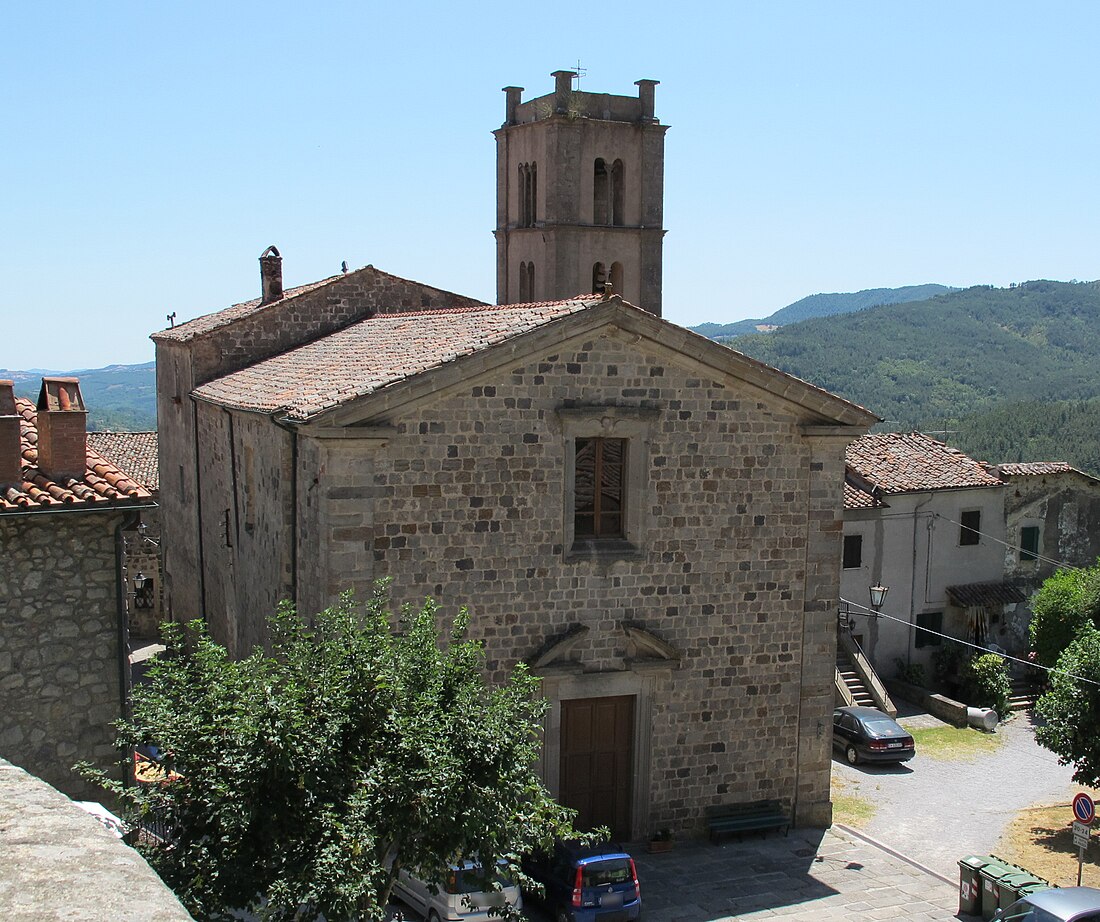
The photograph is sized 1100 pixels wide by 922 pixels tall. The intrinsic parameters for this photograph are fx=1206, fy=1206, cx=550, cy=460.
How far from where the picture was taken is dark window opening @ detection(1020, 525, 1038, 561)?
3312cm

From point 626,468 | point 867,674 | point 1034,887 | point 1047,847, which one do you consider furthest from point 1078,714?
point 626,468

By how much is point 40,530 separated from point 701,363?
9480 millimetres

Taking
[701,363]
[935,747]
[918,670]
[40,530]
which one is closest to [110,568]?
[40,530]

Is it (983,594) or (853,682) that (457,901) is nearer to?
(853,682)

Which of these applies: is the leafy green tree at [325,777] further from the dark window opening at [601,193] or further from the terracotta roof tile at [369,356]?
the dark window opening at [601,193]

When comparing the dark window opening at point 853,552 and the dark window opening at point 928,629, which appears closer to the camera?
the dark window opening at point 853,552

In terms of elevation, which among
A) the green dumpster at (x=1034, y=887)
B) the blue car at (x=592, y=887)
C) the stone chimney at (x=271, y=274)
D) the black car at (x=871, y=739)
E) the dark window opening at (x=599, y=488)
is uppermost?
the stone chimney at (x=271, y=274)

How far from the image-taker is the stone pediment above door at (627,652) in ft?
56.4

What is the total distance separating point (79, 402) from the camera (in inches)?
514

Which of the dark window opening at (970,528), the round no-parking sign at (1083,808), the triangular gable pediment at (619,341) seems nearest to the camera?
the triangular gable pediment at (619,341)

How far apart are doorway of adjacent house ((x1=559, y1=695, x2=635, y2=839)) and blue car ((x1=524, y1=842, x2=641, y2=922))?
2.28m

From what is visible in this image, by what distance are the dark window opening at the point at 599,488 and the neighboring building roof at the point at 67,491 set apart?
674 centimetres

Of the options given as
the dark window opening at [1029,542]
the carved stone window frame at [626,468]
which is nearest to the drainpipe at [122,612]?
the carved stone window frame at [626,468]

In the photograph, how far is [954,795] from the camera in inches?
904
